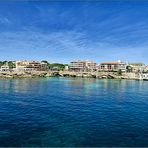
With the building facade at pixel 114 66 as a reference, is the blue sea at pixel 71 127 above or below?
below

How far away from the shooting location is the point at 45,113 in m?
34.2

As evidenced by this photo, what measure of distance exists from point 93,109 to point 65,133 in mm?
14656

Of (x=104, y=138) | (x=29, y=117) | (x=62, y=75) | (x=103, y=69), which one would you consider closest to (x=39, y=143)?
(x=104, y=138)

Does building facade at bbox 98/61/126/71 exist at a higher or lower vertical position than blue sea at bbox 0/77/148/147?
higher

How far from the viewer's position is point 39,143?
21.1 m

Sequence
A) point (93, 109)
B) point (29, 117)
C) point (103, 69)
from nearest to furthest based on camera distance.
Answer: point (29, 117) → point (93, 109) → point (103, 69)

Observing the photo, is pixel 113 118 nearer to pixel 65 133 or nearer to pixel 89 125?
pixel 89 125

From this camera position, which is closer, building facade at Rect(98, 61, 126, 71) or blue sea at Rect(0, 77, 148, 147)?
blue sea at Rect(0, 77, 148, 147)

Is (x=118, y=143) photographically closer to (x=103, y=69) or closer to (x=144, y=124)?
(x=144, y=124)

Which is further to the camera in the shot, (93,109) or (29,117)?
(93,109)

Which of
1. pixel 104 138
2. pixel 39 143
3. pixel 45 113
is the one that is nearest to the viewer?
pixel 39 143

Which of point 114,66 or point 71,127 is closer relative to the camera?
point 71,127

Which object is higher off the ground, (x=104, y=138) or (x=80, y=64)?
(x=80, y=64)

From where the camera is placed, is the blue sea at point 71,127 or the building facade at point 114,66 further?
the building facade at point 114,66
